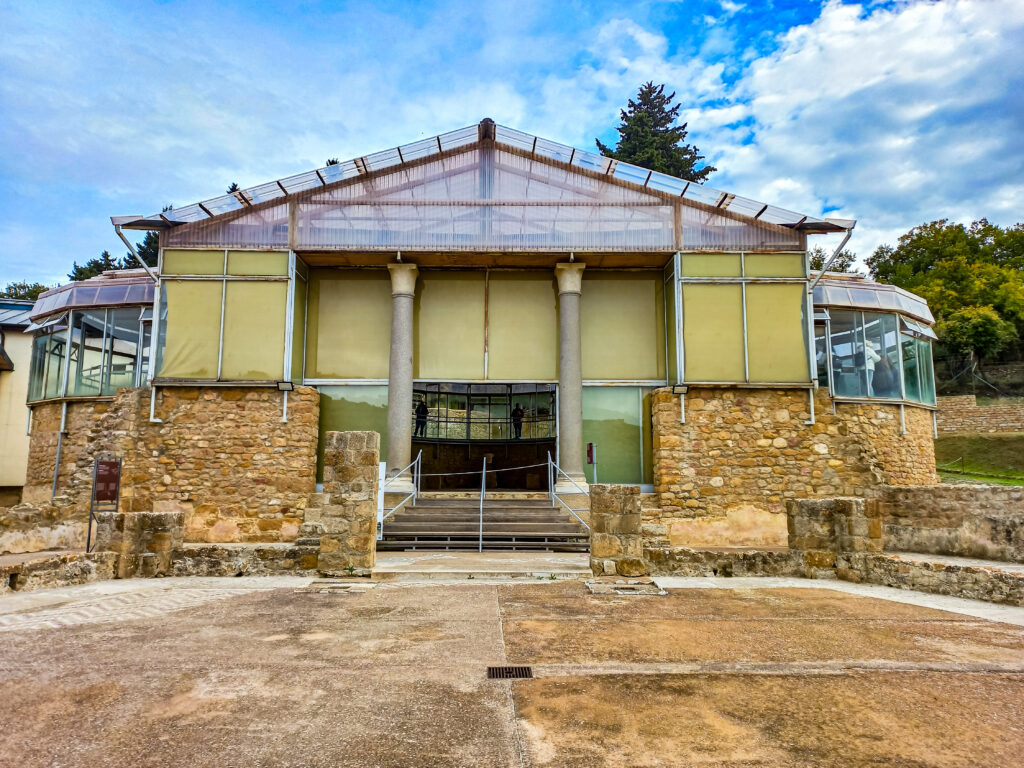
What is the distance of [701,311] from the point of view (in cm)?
1503

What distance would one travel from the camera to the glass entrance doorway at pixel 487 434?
861 inches

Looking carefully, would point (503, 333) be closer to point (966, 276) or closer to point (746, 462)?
point (746, 462)

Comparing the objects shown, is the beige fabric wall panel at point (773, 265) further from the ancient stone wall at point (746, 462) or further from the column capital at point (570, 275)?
the column capital at point (570, 275)

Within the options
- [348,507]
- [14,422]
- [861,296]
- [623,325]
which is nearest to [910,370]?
[861,296]

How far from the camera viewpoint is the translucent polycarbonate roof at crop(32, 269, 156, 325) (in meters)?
16.6

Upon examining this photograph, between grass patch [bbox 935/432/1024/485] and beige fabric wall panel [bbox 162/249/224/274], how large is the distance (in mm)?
27705

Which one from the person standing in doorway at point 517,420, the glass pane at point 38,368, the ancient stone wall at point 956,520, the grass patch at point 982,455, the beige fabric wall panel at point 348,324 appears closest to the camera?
the ancient stone wall at point 956,520

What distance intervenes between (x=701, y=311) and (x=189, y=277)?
11.8m

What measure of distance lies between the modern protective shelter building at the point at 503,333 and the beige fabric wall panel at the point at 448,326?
0.18 ft

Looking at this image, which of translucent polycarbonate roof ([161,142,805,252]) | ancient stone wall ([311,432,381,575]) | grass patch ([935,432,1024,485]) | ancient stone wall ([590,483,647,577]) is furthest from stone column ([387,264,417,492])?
grass patch ([935,432,1024,485])

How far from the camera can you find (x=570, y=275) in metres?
15.6

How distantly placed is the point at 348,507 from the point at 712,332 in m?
9.41

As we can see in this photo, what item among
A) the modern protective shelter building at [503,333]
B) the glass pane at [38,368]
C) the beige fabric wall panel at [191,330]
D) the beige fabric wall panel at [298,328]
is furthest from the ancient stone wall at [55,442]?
the beige fabric wall panel at [298,328]

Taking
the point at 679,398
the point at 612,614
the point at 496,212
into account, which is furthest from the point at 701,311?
the point at 612,614
